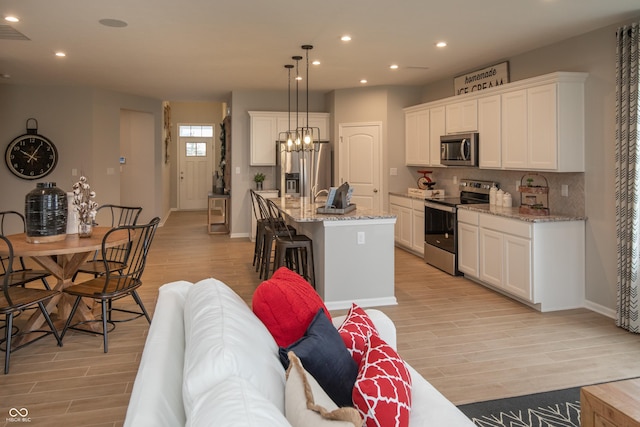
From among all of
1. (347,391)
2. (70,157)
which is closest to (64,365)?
(347,391)

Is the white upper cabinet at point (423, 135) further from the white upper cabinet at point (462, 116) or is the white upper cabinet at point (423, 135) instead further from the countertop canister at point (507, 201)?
the countertop canister at point (507, 201)

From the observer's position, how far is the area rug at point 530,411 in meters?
2.53

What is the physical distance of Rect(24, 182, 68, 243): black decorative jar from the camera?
12.1ft

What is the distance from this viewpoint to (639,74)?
380 centimetres

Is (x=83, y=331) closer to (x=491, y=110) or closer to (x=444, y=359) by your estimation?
(x=444, y=359)

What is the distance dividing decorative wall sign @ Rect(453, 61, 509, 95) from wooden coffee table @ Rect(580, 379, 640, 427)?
14.6 ft

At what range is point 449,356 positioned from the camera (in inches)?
135

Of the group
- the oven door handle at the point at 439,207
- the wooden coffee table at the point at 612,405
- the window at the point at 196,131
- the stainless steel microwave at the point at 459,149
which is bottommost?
the wooden coffee table at the point at 612,405

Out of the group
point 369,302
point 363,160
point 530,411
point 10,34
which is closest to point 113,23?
point 10,34

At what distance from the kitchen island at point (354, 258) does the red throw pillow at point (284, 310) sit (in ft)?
8.85

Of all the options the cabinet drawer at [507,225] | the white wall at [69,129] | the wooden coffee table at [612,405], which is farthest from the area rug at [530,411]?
the white wall at [69,129]

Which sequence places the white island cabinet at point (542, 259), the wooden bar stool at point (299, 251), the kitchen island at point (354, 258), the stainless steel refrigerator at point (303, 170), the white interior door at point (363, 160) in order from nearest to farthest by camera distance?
the white island cabinet at point (542, 259)
the kitchen island at point (354, 258)
the wooden bar stool at point (299, 251)
the white interior door at point (363, 160)
the stainless steel refrigerator at point (303, 170)

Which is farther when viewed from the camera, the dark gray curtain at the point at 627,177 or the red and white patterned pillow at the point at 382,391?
the dark gray curtain at the point at 627,177

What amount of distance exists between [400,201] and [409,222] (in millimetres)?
424
